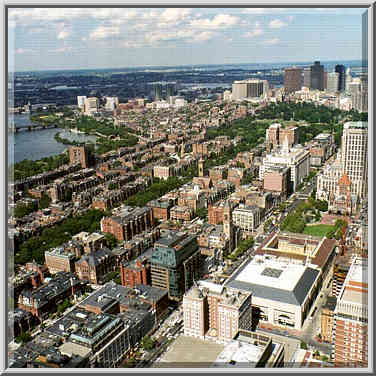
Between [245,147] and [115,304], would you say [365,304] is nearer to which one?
[115,304]

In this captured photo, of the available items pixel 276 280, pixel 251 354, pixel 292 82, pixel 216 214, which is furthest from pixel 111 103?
pixel 251 354

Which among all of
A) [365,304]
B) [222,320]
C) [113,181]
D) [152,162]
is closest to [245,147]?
[152,162]

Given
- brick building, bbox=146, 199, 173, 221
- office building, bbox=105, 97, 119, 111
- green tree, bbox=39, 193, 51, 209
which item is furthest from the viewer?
office building, bbox=105, 97, 119, 111

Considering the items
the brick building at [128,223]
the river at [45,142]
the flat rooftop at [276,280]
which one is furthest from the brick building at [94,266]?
the river at [45,142]

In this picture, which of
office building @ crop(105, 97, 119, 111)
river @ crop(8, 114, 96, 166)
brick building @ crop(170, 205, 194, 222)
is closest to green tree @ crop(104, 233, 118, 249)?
brick building @ crop(170, 205, 194, 222)

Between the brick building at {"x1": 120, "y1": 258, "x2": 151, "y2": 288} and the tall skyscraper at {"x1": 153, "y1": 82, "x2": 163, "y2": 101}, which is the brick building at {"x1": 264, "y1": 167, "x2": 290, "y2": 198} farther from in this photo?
the tall skyscraper at {"x1": 153, "y1": 82, "x2": 163, "y2": 101}

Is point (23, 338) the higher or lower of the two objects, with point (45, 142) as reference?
lower

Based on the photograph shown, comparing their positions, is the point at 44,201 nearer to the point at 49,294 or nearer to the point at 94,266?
the point at 94,266
